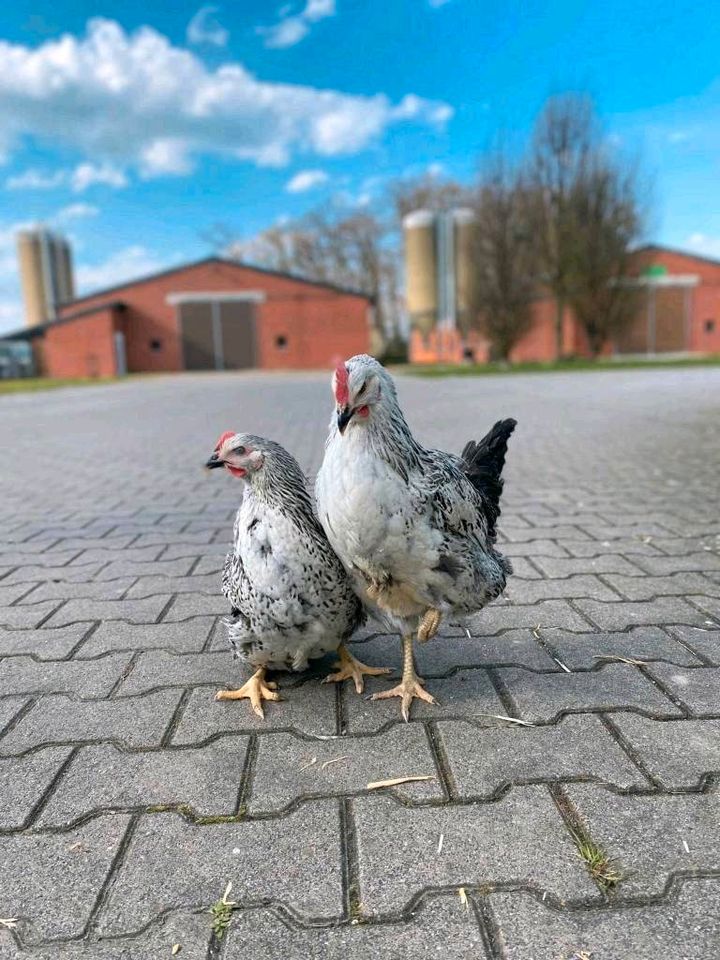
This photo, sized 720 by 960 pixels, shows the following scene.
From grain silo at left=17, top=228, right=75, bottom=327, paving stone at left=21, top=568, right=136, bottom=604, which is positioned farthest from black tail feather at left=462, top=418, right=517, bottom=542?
grain silo at left=17, top=228, right=75, bottom=327

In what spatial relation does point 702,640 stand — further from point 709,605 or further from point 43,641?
point 43,641

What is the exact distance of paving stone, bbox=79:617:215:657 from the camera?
306cm

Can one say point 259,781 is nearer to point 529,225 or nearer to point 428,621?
point 428,621

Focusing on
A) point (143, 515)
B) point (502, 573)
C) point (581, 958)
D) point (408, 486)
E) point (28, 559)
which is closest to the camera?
point (581, 958)

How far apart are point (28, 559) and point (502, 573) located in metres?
3.51

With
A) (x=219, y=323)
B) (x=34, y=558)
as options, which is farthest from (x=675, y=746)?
(x=219, y=323)

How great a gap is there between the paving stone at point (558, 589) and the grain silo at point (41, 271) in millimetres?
66200

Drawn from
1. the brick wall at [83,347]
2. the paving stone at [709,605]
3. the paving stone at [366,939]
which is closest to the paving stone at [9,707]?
the paving stone at [366,939]

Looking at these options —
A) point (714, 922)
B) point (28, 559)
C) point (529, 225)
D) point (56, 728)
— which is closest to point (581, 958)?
point (714, 922)

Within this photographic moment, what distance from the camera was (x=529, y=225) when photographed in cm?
3481

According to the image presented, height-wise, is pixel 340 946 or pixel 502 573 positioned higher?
pixel 502 573

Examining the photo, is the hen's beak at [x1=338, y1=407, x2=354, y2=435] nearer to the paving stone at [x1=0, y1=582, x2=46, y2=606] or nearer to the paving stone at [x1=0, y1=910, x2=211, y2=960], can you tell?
the paving stone at [x1=0, y1=910, x2=211, y2=960]

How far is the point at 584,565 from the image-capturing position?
13.4 ft

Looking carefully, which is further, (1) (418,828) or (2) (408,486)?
(2) (408,486)
